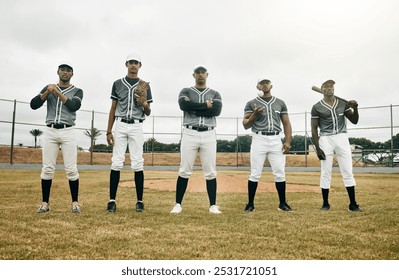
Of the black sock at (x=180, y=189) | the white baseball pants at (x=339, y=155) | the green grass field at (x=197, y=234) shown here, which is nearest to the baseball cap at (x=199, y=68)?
the black sock at (x=180, y=189)

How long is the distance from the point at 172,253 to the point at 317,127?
12.5ft

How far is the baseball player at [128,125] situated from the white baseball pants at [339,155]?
2840 millimetres

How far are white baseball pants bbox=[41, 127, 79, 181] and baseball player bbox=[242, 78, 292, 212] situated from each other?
2.57 meters

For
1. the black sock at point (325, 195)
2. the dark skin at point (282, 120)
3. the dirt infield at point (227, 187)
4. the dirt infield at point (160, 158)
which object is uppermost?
the dark skin at point (282, 120)

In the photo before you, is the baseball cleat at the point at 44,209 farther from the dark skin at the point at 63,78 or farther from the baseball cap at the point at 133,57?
the baseball cap at the point at 133,57

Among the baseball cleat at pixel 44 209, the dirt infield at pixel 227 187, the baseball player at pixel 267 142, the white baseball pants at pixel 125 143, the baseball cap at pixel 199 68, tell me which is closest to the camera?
the baseball cleat at pixel 44 209

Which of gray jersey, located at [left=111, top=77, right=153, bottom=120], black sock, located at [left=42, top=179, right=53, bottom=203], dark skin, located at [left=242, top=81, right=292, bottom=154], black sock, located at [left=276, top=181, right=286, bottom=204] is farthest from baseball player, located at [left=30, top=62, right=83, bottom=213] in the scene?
black sock, located at [left=276, top=181, right=286, bottom=204]

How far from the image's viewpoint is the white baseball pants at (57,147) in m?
4.75

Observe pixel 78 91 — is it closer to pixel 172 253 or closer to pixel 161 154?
pixel 172 253

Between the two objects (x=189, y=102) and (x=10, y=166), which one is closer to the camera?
(x=189, y=102)

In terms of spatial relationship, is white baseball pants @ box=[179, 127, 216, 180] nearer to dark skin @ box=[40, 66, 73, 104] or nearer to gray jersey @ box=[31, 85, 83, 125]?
gray jersey @ box=[31, 85, 83, 125]

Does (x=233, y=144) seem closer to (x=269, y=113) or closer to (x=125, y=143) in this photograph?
(x=269, y=113)
